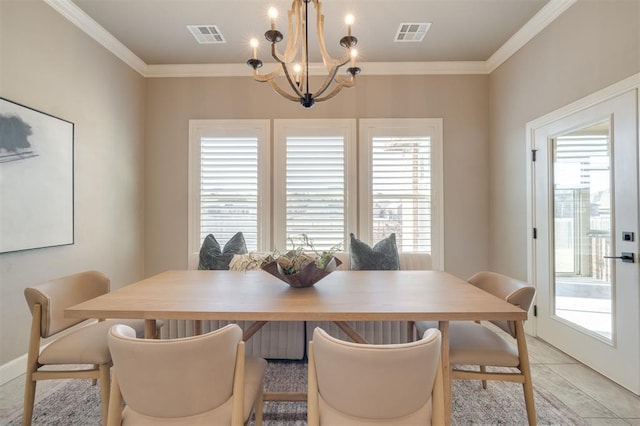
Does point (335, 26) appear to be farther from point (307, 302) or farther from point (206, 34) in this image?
point (307, 302)

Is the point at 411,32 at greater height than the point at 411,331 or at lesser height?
greater

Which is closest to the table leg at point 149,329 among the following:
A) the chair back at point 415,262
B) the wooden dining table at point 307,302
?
the wooden dining table at point 307,302

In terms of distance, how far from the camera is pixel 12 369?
91.7 inches

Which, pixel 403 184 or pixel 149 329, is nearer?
pixel 149 329

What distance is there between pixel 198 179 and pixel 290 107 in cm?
146

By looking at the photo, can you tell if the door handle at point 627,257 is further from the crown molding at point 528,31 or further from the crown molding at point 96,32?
the crown molding at point 96,32

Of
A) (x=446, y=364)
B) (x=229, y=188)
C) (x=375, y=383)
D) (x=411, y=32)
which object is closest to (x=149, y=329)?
(x=375, y=383)

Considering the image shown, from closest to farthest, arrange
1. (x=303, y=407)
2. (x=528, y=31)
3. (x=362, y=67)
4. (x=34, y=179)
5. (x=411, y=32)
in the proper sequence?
(x=303, y=407) < (x=34, y=179) < (x=528, y=31) < (x=411, y=32) < (x=362, y=67)

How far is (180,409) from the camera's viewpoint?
105cm

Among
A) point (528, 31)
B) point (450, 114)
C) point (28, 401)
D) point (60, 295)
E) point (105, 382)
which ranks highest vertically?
point (528, 31)

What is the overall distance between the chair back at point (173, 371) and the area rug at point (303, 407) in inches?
38.0

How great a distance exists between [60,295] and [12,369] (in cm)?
117

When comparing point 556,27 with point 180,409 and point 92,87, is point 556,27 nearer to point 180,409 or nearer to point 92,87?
point 180,409

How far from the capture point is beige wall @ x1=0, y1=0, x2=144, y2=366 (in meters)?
2.34
